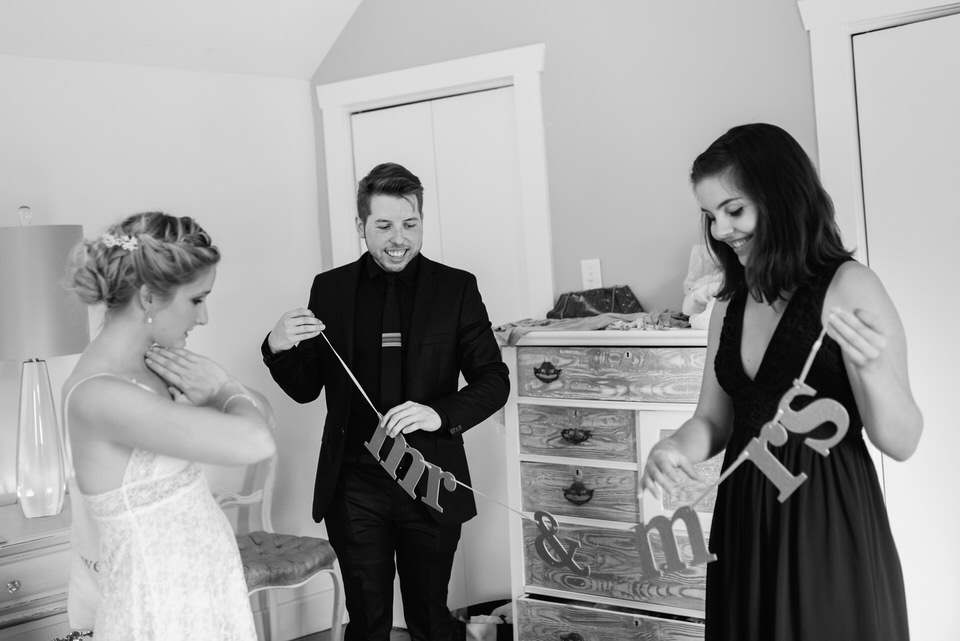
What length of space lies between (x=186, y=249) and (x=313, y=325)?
27.5 inches

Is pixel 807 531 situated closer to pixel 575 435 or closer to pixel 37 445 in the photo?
pixel 575 435

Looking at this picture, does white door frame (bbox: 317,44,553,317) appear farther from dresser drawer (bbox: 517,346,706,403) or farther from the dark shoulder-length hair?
the dark shoulder-length hair

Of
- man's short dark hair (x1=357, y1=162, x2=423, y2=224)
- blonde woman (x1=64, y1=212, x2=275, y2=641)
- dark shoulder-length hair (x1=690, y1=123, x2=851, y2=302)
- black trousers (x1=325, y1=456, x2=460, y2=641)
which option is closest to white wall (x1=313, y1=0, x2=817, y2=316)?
man's short dark hair (x1=357, y1=162, x2=423, y2=224)

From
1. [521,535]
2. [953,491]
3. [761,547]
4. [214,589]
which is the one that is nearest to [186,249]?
[214,589]

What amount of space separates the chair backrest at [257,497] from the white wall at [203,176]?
0.11 meters

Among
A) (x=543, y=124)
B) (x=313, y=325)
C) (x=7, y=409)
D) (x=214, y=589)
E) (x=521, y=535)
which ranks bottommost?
(x=521, y=535)

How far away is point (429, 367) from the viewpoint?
8.48ft

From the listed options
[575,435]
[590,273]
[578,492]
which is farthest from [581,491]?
[590,273]

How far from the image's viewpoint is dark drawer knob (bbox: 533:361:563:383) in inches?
112

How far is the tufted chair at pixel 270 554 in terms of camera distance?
321 cm

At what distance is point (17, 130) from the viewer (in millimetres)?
3197

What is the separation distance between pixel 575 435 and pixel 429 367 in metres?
0.52

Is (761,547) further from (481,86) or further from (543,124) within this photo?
(481,86)

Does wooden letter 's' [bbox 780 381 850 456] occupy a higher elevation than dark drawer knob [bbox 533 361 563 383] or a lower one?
lower
